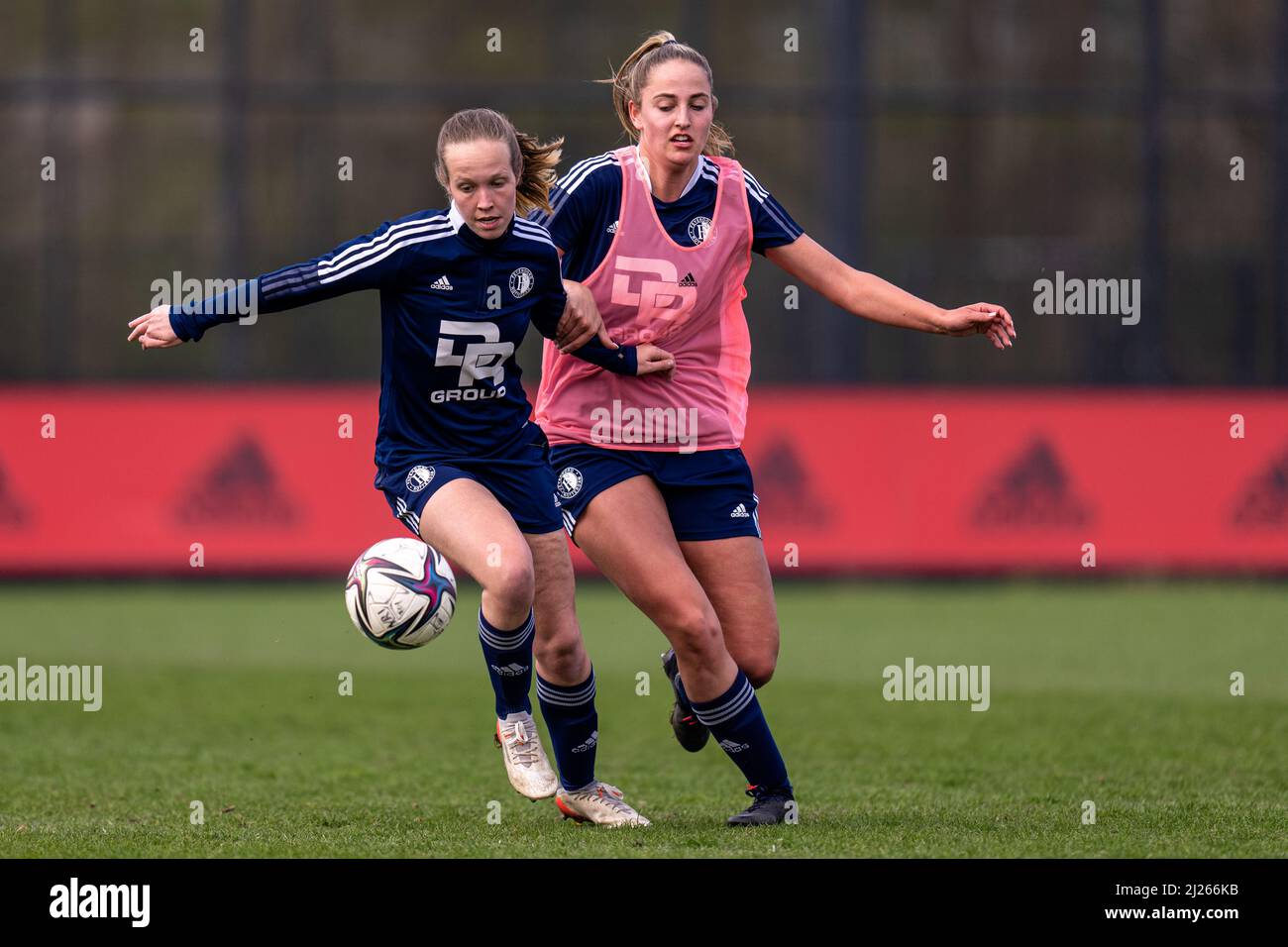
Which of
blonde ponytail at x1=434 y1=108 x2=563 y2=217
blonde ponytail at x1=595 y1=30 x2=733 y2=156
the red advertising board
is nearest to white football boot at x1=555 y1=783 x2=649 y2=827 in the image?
blonde ponytail at x1=434 y1=108 x2=563 y2=217

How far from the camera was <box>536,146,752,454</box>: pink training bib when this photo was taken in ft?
20.4

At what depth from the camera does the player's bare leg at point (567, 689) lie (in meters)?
6.20

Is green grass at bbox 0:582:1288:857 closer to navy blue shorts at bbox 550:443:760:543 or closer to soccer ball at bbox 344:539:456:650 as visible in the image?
soccer ball at bbox 344:539:456:650

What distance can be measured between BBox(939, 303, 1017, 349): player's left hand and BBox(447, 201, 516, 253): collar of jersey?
1.45 metres

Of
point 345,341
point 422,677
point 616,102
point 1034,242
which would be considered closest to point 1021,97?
point 1034,242

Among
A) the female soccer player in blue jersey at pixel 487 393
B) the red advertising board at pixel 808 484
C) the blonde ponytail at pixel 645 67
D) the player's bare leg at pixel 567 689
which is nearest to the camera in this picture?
the female soccer player in blue jersey at pixel 487 393

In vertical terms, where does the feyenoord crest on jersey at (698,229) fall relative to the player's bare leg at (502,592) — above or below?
above

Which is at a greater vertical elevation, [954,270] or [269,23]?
[269,23]

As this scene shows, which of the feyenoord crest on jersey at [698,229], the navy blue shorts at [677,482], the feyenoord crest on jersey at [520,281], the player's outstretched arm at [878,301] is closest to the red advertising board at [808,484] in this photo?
the player's outstretched arm at [878,301]

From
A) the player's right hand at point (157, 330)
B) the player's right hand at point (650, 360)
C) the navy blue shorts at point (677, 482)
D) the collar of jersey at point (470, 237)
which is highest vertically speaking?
the collar of jersey at point (470, 237)

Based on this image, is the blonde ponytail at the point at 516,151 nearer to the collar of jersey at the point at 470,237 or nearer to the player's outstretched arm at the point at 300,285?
the collar of jersey at the point at 470,237

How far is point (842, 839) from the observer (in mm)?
5867
